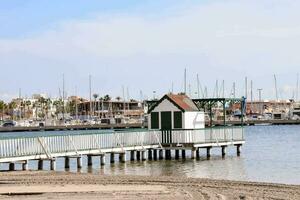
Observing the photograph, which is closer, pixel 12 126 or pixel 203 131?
pixel 203 131

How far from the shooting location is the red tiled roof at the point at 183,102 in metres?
44.4

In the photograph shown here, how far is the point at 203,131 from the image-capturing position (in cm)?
4525

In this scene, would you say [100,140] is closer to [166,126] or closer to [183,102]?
[166,126]

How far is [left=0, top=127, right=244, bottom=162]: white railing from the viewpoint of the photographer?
33.4m

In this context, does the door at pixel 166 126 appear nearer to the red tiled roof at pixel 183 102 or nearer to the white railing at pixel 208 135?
the white railing at pixel 208 135

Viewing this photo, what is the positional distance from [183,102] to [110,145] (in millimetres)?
6667

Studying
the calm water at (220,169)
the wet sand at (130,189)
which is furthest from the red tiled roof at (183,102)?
the wet sand at (130,189)

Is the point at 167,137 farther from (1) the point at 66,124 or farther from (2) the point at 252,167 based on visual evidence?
(1) the point at 66,124

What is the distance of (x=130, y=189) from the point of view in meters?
21.8

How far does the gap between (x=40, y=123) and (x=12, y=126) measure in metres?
8.10

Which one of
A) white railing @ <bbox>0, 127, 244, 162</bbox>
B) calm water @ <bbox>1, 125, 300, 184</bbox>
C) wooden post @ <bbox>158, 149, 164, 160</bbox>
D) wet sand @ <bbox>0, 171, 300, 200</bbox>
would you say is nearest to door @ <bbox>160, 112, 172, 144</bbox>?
white railing @ <bbox>0, 127, 244, 162</bbox>

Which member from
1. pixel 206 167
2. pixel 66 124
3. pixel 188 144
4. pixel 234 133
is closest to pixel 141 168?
pixel 206 167

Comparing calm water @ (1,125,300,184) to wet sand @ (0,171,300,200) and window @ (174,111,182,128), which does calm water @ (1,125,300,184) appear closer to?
window @ (174,111,182,128)

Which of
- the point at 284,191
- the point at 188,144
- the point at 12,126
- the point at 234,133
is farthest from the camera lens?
the point at 12,126
